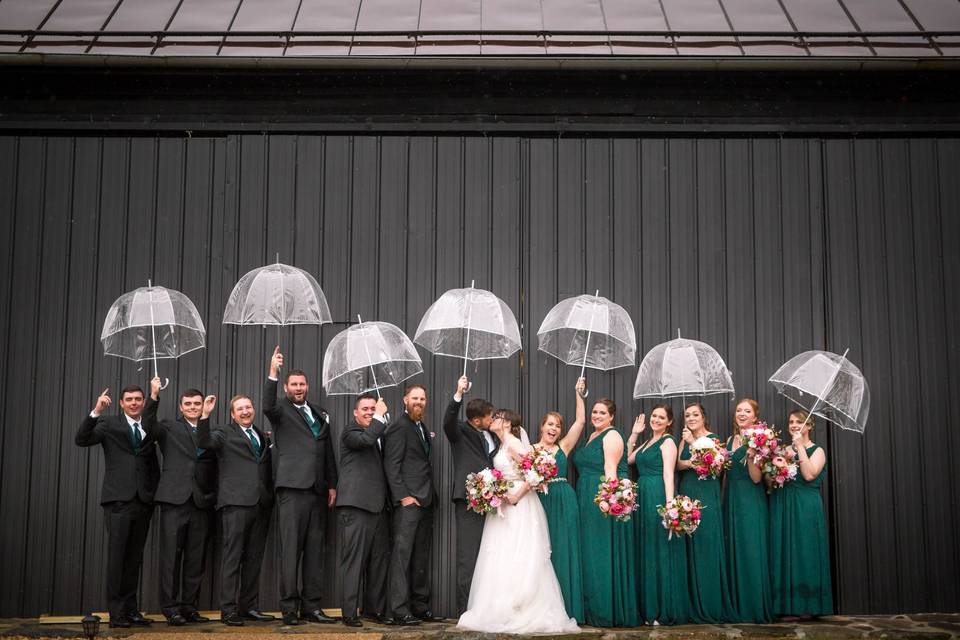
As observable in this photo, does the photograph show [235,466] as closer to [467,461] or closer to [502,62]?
[467,461]

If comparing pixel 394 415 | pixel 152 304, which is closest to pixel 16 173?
pixel 152 304

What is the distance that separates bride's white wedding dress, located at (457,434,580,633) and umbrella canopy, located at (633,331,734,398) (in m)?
1.52

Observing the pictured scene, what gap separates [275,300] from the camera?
8859 mm

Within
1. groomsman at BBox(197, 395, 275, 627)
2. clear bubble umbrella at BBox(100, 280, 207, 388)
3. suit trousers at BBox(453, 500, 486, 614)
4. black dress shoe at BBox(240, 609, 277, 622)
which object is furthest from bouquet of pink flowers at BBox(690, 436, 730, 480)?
clear bubble umbrella at BBox(100, 280, 207, 388)

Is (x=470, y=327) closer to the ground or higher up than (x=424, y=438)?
higher up

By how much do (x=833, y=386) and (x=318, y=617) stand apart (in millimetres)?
5116

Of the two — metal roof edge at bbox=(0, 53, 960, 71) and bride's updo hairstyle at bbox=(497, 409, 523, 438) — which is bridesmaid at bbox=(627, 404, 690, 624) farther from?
metal roof edge at bbox=(0, 53, 960, 71)

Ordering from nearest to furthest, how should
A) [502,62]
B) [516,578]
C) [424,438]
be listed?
1. [516,578]
2. [424,438]
3. [502,62]

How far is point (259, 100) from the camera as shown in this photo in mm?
10781

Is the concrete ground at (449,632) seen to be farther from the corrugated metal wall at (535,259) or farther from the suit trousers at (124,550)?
the corrugated metal wall at (535,259)

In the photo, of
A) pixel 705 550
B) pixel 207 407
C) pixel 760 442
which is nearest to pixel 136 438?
pixel 207 407

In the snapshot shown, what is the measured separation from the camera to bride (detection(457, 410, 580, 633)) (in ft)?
27.6

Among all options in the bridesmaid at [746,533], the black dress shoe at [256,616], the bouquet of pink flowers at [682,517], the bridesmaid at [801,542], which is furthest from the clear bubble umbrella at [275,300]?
the bridesmaid at [801,542]

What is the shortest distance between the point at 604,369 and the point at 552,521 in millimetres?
1550
